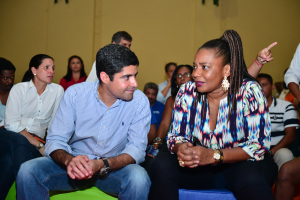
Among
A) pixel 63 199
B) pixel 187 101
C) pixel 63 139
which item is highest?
pixel 187 101

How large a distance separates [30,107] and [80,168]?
4.57ft

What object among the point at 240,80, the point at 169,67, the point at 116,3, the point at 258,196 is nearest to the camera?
the point at 258,196

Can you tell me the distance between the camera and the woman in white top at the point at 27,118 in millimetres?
1845

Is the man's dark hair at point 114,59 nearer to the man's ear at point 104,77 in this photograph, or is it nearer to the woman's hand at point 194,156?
the man's ear at point 104,77

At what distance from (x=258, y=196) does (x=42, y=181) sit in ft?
3.79

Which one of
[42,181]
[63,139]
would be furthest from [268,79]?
[42,181]

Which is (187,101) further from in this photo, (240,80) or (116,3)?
(116,3)

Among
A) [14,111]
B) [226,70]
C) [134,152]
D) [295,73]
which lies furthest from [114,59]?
[295,73]

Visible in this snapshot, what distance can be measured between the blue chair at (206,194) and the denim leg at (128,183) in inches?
9.3

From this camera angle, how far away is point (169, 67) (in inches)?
168

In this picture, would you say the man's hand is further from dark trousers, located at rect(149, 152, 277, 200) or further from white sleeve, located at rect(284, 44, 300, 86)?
white sleeve, located at rect(284, 44, 300, 86)

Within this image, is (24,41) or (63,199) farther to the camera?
(24,41)

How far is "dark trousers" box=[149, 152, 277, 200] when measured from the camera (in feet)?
4.16

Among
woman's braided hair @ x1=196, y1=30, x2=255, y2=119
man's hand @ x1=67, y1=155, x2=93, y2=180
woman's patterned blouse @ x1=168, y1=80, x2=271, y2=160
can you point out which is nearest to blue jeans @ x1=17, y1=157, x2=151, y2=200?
man's hand @ x1=67, y1=155, x2=93, y2=180
